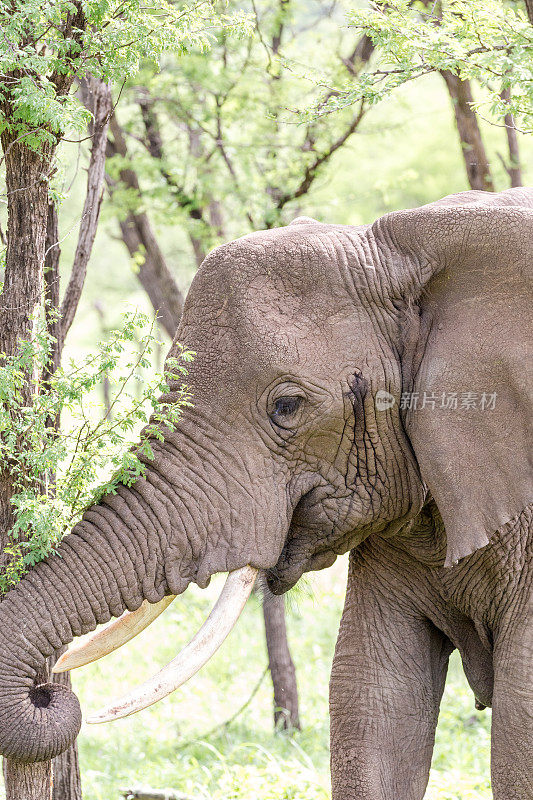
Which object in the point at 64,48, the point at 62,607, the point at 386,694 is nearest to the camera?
the point at 62,607

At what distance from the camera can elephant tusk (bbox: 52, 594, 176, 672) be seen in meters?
3.87

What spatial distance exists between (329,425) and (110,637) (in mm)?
1114

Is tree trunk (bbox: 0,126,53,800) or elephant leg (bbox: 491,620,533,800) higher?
tree trunk (bbox: 0,126,53,800)

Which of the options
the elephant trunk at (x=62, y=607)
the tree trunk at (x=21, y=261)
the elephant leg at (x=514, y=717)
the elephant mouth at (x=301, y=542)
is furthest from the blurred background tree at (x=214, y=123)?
the elephant leg at (x=514, y=717)

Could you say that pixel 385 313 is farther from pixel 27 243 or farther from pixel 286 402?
pixel 27 243

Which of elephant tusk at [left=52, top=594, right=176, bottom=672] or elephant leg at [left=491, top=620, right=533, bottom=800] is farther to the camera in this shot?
elephant leg at [left=491, top=620, right=533, bottom=800]

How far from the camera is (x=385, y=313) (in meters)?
4.14

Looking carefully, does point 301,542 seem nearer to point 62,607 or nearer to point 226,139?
point 62,607

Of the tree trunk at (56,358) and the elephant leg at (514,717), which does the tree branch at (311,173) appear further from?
the elephant leg at (514,717)

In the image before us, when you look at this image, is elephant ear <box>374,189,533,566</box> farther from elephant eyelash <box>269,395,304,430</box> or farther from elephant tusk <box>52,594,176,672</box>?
elephant tusk <box>52,594,176,672</box>

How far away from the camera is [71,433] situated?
3.91m

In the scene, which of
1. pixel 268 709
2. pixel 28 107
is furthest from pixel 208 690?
pixel 28 107

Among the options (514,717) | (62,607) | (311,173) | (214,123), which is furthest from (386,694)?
(214,123)

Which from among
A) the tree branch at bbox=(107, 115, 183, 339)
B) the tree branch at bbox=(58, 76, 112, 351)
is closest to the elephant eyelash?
the tree branch at bbox=(58, 76, 112, 351)
